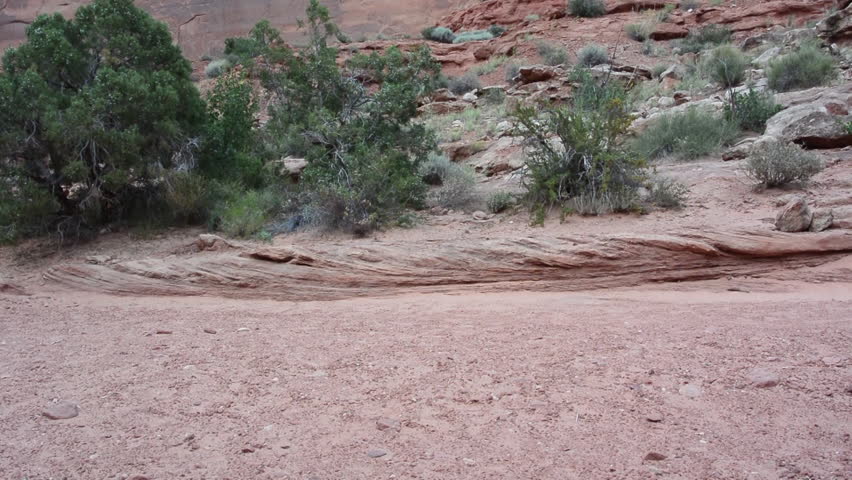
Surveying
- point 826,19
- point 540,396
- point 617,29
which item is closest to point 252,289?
point 540,396

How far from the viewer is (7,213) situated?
8141 millimetres

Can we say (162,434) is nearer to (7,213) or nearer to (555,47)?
(7,213)

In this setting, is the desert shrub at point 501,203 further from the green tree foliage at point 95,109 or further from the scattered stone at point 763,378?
the scattered stone at point 763,378

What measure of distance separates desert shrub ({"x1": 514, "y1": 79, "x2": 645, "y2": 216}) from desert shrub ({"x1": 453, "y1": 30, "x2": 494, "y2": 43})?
1768 cm

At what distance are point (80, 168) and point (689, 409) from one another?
25.4 ft

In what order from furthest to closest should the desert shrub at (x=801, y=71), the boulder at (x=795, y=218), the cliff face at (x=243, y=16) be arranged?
the cliff face at (x=243, y=16) → the desert shrub at (x=801, y=71) → the boulder at (x=795, y=218)

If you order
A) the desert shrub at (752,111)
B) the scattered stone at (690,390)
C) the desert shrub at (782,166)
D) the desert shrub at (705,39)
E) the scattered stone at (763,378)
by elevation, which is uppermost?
the desert shrub at (705,39)

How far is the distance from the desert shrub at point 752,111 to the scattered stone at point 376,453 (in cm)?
942

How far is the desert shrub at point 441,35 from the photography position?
88.8ft

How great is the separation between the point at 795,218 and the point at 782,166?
138 centimetres

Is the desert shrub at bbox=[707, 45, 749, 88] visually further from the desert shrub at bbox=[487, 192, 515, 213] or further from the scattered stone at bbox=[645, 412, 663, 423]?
the scattered stone at bbox=[645, 412, 663, 423]

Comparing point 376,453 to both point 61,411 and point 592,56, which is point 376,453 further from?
point 592,56

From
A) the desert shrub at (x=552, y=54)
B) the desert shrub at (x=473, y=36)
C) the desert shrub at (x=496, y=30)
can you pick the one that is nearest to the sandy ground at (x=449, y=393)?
the desert shrub at (x=552, y=54)

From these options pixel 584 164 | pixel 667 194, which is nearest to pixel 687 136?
pixel 667 194
